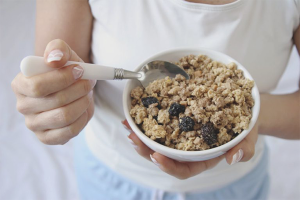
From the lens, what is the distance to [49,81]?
0.46 metres

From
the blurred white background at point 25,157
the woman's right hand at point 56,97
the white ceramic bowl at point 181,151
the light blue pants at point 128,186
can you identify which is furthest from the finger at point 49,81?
the blurred white background at point 25,157

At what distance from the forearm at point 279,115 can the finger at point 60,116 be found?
0.47 meters

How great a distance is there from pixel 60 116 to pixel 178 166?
256 millimetres

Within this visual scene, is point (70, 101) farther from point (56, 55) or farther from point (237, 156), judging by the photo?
point (237, 156)

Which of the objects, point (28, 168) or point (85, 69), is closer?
point (85, 69)

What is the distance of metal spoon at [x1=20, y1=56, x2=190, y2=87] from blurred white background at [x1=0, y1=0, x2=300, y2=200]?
0.88 metres

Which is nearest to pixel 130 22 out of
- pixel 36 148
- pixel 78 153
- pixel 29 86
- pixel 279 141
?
pixel 29 86

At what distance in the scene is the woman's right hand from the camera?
1.51 ft

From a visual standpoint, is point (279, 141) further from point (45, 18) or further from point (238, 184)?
point (45, 18)

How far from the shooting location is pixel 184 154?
484 millimetres

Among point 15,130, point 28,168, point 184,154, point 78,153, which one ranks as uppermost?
point 184,154

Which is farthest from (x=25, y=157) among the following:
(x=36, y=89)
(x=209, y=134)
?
(x=209, y=134)

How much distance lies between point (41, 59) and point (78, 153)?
598 mm

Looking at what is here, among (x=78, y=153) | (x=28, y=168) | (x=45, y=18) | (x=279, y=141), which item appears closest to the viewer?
(x=45, y=18)
